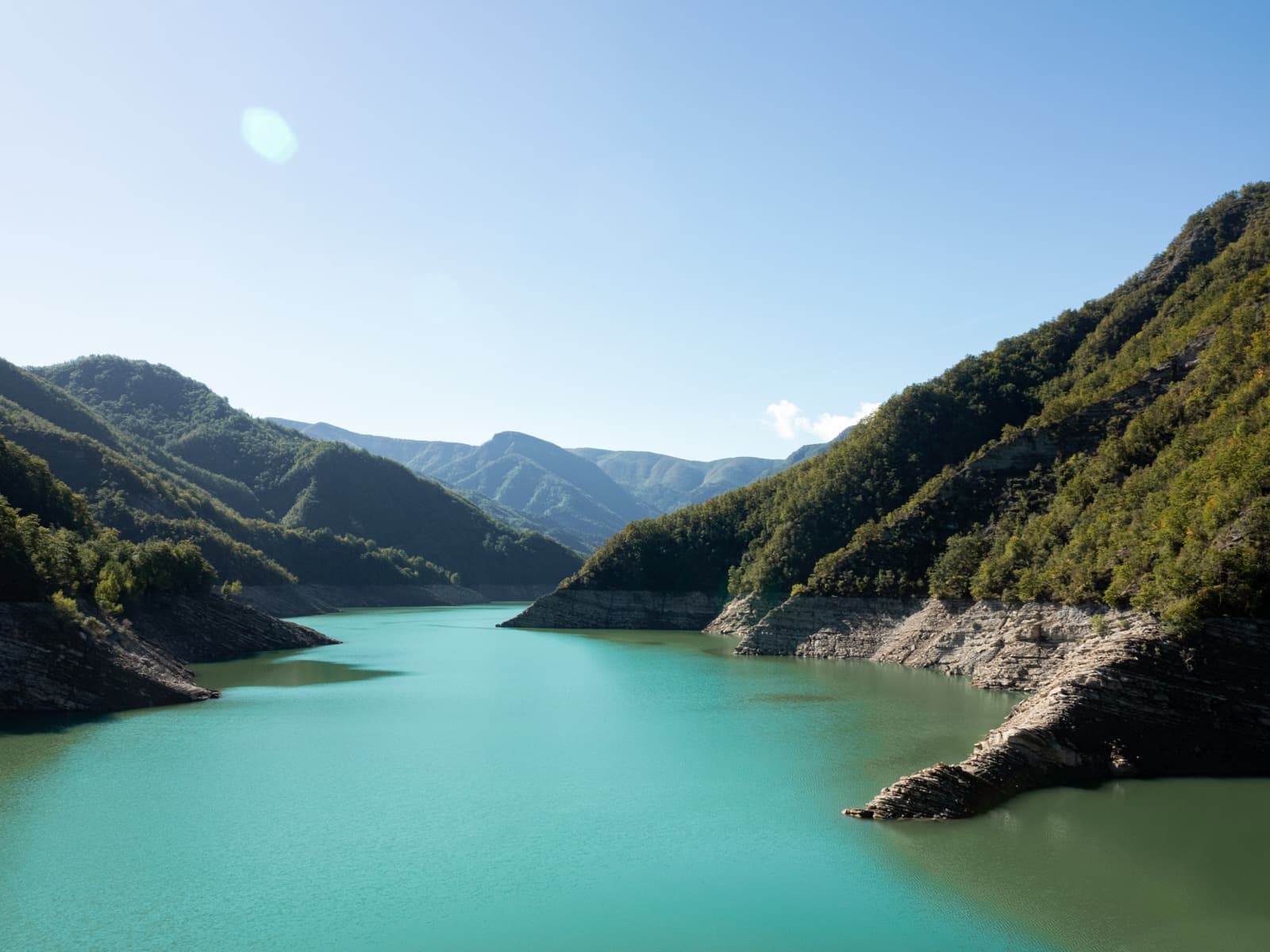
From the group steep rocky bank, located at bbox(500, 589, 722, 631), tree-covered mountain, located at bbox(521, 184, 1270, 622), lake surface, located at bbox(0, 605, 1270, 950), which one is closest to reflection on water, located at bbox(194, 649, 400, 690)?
lake surface, located at bbox(0, 605, 1270, 950)

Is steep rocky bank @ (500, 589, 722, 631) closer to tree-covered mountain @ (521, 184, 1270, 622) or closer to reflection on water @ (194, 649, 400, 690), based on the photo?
tree-covered mountain @ (521, 184, 1270, 622)

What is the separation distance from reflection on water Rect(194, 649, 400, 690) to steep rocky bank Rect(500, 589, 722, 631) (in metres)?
43.5

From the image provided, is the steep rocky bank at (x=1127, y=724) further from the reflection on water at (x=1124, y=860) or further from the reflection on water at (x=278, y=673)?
the reflection on water at (x=278, y=673)

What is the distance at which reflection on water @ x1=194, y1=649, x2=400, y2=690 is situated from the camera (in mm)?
60594

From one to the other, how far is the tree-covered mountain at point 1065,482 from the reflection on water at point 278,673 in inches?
1490

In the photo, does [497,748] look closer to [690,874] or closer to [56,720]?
[690,874]

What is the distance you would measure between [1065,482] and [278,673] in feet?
190

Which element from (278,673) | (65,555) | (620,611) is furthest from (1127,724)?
(620,611)

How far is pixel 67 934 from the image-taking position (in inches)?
777

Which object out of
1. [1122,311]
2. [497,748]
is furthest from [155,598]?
[1122,311]

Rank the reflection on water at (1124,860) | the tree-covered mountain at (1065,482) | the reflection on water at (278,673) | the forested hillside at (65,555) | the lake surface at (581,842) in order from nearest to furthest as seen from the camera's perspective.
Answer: the reflection on water at (1124,860), the lake surface at (581,842), the tree-covered mountain at (1065,482), the forested hillside at (65,555), the reflection on water at (278,673)

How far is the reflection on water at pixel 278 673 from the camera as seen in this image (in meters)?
60.6

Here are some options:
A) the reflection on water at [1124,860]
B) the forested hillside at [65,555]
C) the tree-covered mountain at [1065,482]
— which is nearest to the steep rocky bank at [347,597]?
the tree-covered mountain at [1065,482]

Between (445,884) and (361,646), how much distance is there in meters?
71.9
